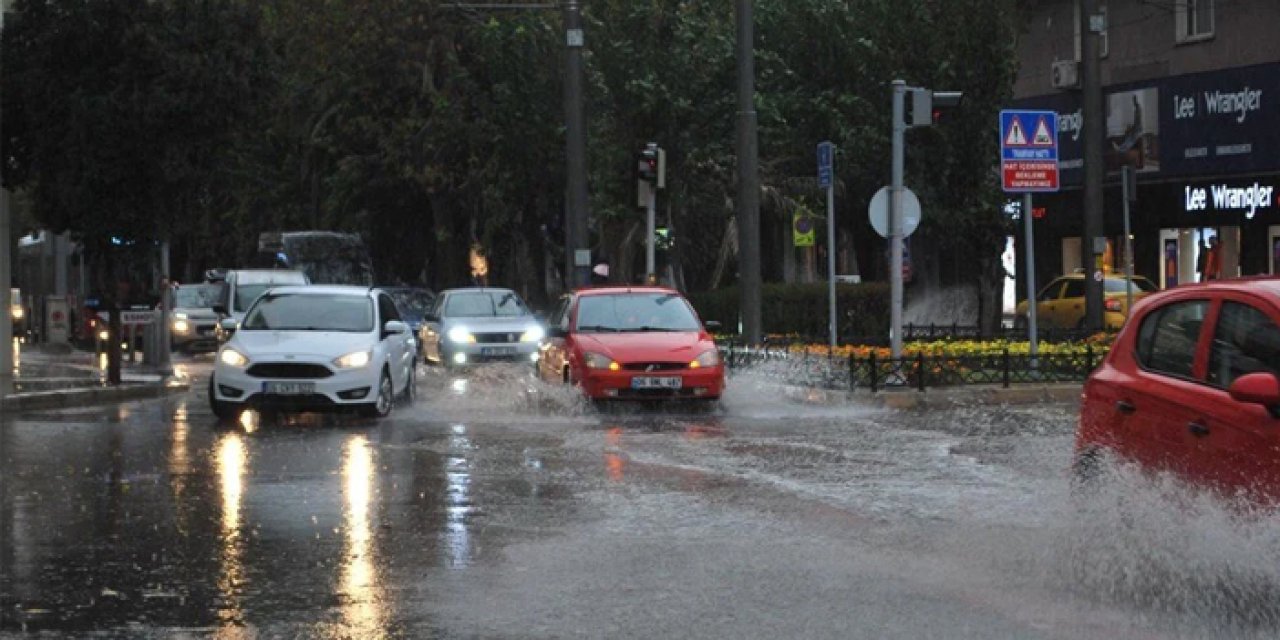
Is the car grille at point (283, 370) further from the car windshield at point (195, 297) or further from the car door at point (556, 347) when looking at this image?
the car windshield at point (195, 297)

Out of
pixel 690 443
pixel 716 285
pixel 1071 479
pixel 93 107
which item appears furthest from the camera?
pixel 716 285

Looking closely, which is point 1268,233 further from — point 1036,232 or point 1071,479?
point 1071,479

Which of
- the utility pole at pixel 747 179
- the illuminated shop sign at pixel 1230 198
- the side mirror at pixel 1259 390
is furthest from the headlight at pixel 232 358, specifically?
the illuminated shop sign at pixel 1230 198

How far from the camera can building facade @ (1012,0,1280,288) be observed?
4075 cm

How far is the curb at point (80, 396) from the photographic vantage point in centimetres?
2237

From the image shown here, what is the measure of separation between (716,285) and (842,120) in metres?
7.11

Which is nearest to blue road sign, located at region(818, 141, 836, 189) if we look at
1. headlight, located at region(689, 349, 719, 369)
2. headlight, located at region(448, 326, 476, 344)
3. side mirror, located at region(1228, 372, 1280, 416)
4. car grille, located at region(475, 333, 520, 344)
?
headlight, located at region(689, 349, 719, 369)

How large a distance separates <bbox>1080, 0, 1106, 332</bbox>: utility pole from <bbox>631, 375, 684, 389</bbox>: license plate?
10735mm

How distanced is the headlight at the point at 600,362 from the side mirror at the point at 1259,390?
13.5 meters

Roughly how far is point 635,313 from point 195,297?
2421 cm

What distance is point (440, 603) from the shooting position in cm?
907

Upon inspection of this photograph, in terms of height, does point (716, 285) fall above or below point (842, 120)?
below

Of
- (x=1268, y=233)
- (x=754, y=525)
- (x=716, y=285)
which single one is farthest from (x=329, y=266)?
(x=754, y=525)

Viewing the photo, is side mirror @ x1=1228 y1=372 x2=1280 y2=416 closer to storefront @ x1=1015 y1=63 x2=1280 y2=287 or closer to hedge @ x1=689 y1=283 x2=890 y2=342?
hedge @ x1=689 y1=283 x2=890 y2=342
